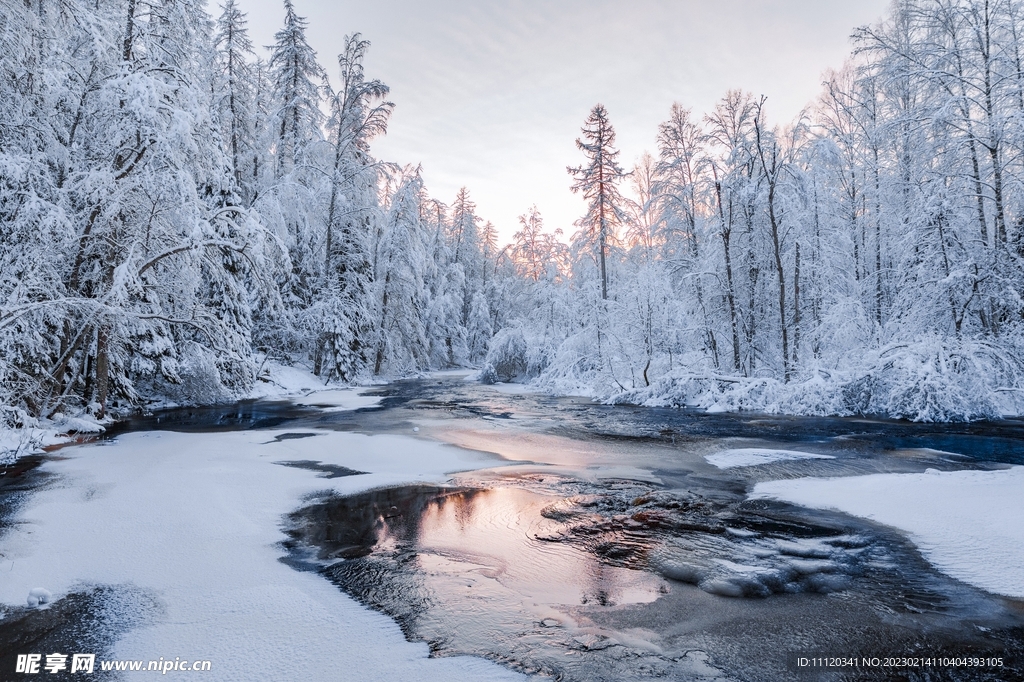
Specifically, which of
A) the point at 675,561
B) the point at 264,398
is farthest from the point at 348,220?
the point at 675,561

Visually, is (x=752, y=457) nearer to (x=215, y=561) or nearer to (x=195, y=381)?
(x=215, y=561)

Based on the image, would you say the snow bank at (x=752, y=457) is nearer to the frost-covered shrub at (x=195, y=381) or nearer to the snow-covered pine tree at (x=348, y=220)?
the frost-covered shrub at (x=195, y=381)

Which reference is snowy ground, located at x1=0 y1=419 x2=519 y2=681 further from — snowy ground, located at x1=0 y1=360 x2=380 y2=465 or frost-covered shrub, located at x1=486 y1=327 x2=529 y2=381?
frost-covered shrub, located at x1=486 y1=327 x2=529 y2=381

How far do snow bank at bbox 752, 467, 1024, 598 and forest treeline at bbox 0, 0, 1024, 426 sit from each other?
734cm

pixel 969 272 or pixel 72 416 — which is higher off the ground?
pixel 969 272

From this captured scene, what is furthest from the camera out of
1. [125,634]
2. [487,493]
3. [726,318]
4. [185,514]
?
[726,318]

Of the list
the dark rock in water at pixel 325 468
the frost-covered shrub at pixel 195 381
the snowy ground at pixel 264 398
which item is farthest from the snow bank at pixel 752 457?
the frost-covered shrub at pixel 195 381

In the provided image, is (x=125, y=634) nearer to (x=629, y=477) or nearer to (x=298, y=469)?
(x=298, y=469)

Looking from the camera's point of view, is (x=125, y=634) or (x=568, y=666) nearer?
(x=568, y=666)

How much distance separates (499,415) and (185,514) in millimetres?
9617

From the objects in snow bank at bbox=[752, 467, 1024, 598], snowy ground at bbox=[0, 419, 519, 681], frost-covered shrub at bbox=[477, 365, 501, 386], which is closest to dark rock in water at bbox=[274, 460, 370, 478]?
snowy ground at bbox=[0, 419, 519, 681]

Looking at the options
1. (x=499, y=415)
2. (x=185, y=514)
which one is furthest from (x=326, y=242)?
(x=185, y=514)

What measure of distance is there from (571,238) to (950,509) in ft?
79.5

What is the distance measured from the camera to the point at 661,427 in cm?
1219
